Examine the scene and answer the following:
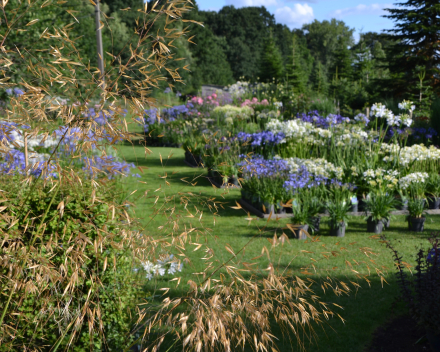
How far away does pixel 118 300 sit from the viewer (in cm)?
235

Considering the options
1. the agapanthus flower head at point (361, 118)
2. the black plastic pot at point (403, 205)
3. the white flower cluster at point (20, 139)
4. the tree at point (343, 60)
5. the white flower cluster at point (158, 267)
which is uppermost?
the tree at point (343, 60)

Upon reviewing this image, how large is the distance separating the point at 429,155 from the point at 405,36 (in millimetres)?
14395

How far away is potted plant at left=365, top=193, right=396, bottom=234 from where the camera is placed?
201 inches

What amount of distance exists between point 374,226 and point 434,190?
154 cm

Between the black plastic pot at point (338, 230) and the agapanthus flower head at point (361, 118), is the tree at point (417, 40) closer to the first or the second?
the agapanthus flower head at point (361, 118)

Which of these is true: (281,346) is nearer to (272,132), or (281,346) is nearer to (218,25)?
(272,132)

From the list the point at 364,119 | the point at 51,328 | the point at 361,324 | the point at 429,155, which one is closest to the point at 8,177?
the point at 51,328

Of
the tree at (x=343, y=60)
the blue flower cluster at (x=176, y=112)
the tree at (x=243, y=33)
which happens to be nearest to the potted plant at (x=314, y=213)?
the blue flower cluster at (x=176, y=112)

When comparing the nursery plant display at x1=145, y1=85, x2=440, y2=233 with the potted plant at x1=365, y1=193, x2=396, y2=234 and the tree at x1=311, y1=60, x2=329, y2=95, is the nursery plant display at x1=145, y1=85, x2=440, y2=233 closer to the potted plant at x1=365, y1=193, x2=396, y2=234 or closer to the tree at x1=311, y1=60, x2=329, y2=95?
the potted plant at x1=365, y1=193, x2=396, y2=234

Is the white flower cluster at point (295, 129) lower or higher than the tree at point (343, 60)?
lower

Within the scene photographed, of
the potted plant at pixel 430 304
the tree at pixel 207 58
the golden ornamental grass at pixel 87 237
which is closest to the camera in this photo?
the golden ornamental grass at pixel 87 237

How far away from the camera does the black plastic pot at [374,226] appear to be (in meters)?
5.11

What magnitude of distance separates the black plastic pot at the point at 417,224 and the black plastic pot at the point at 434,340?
9.16ft

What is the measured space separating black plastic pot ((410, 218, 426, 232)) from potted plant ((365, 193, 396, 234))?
1.10 ft
